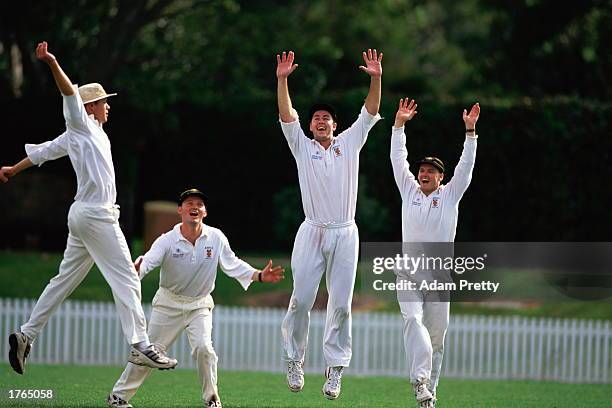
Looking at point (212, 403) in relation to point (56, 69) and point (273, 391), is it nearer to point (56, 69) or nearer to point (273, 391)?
point (56, 69)

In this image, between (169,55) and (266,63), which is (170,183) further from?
(266,63)

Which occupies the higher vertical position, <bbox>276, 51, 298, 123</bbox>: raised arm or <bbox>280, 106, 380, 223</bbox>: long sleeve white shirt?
<bbox>276, 51, 298, 123</bbox>: raised arm

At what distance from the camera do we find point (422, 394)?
34.6 feet

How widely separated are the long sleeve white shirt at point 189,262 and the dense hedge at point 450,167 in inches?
536

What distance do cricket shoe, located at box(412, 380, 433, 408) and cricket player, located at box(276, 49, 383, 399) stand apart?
690 millimetres

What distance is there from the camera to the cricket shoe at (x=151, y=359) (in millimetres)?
10016

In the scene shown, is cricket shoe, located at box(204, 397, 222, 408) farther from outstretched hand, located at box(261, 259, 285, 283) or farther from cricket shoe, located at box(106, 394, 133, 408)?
outstretched hand, located at box(261, 259, 285, 283)

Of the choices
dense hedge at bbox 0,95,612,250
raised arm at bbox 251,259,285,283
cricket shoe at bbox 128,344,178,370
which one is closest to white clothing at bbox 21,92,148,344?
cricket shoe at bbox 128,344,178,370

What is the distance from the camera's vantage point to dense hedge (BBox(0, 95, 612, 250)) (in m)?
24.9

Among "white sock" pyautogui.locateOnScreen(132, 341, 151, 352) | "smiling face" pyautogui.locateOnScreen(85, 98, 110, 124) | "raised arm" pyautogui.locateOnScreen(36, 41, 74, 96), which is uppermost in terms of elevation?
"raised arm" pyautogui.locateOnScreen(36, 41, 74, 96)

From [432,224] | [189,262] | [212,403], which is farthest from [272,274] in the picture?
[432,224]

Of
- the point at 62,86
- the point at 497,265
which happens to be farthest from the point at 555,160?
the point at 62,86

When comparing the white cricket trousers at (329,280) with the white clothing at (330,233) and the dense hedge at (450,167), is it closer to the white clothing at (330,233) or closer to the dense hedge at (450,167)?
the white clothing at (330,233)

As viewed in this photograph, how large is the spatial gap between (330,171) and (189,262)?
4.83ft
